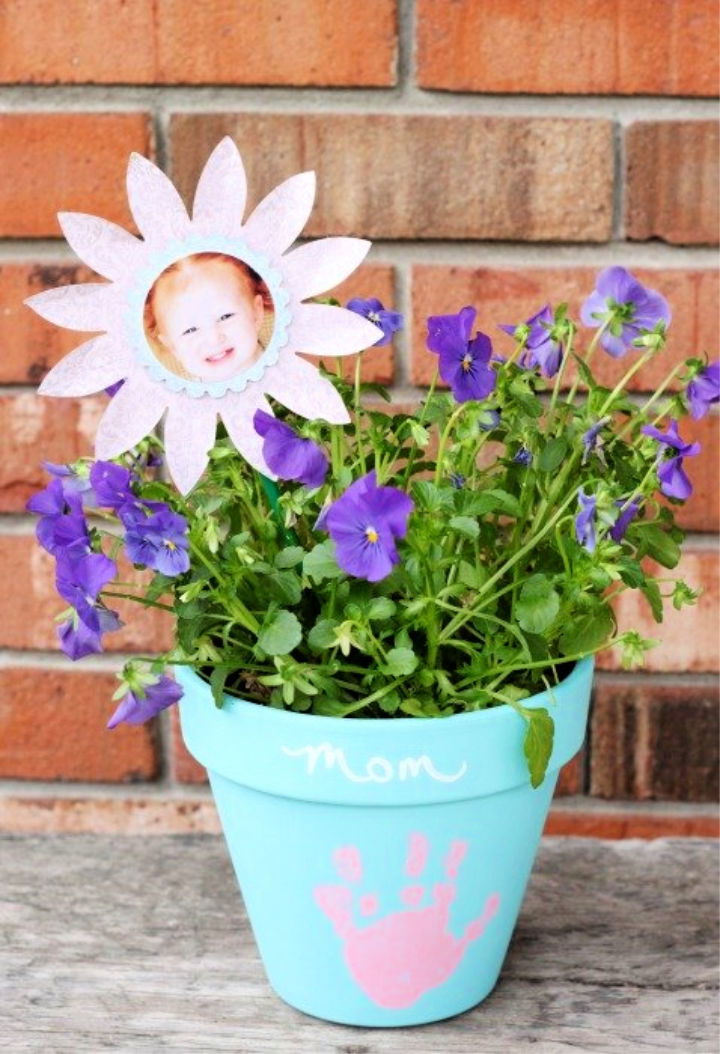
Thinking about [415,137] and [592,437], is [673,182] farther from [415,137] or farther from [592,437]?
[592,437]

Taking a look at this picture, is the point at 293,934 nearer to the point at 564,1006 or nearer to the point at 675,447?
the point at 564,1006

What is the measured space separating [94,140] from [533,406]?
0.41 metres

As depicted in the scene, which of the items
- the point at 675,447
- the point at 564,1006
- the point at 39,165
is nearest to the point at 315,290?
the point at 675,447

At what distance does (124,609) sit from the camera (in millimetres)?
1073

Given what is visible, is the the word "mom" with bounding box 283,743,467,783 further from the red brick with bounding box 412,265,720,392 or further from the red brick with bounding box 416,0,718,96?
the red brick with bounding box 416,0,718,96

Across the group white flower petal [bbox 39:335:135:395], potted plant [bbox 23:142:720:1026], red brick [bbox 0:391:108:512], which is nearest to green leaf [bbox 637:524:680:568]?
potted plant [bbox 23:142:720:1026]

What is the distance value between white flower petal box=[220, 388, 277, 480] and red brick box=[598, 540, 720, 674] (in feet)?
1.26

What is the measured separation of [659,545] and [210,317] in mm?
284

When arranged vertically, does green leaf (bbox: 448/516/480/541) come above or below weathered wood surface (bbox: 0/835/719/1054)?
above

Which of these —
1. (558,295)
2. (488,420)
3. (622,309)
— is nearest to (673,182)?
(558,295)

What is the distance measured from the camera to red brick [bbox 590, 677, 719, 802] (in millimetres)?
1070

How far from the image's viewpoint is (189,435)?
2.59ft

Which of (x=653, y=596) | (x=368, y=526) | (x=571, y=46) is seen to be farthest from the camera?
(x=571, y=46)

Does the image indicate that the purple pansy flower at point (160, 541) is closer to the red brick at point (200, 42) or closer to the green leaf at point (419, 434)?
the green leaf at point (419, 434)
